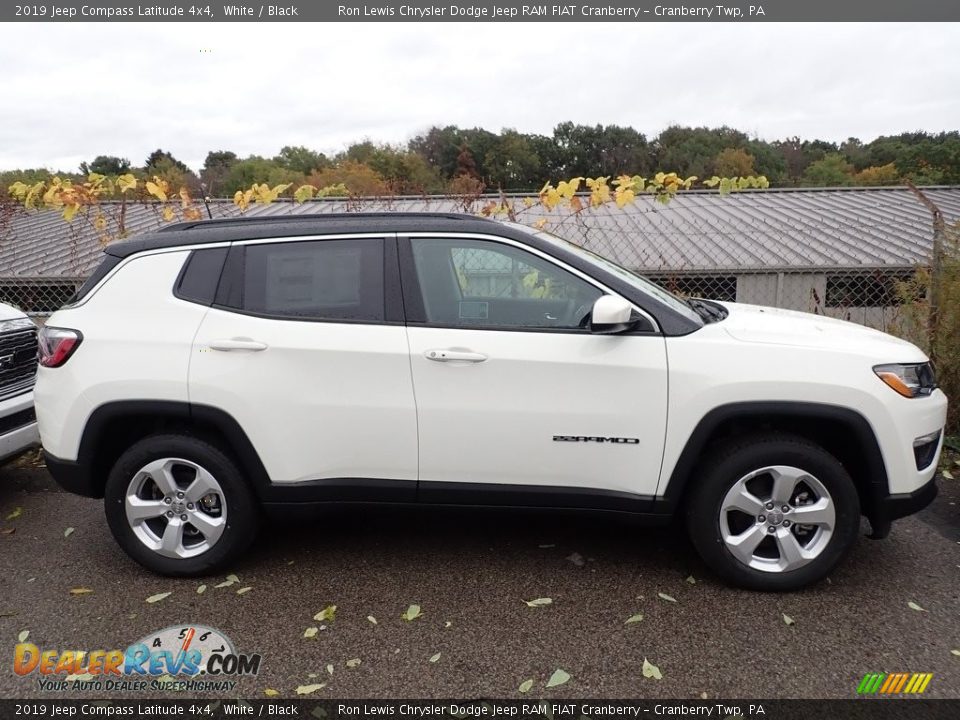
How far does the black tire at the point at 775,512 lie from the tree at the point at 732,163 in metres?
57.6

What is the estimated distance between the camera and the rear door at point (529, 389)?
3.26m

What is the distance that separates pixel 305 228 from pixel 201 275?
0.57 meters

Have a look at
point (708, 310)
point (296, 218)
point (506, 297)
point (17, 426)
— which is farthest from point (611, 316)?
point (17, 426)

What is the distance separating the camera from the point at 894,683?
2.78 metres

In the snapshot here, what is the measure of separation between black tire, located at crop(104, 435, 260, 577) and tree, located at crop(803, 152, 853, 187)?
2195 inches

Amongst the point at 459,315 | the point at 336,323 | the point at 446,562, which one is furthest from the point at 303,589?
the point at 459,315

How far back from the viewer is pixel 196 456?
3.49 m

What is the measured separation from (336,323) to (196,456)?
0.97 meters

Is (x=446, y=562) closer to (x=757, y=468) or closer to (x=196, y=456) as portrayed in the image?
(x=196, y=456)

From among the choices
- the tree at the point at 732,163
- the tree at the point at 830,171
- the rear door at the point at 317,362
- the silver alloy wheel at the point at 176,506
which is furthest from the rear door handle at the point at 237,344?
the tree at the point at 732,163

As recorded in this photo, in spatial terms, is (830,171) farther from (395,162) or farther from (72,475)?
(72,475)

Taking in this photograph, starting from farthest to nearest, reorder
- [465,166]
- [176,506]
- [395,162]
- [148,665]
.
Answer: [395,162]
[465,166]
[176,506]
[148,665]

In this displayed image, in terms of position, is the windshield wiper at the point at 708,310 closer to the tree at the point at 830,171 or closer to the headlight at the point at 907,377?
the headlight at the point at 907,377

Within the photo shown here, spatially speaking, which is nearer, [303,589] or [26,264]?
[303,589]
